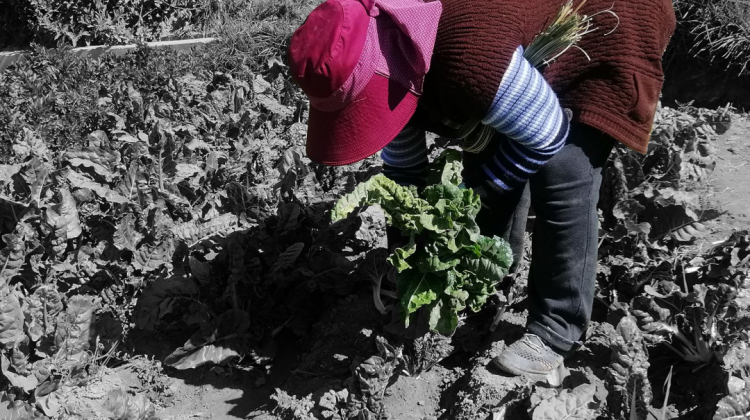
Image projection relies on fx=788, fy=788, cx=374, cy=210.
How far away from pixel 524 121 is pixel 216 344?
1.54 meters

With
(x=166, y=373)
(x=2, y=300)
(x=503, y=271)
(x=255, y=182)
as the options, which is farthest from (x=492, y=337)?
(x=2, y=300)

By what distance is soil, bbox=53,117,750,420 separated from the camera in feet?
9.18

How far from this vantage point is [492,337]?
3115mm

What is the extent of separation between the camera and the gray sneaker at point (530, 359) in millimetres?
2809

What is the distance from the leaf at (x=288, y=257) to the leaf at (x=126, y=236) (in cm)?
69

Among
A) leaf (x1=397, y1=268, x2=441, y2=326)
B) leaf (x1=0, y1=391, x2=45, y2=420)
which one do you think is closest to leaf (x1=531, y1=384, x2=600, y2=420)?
leaf (x1=397, y1=268, x2=441, y2=326)

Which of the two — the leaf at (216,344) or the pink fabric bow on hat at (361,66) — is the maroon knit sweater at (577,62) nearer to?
the pink fabric bow on hat at (361,66)

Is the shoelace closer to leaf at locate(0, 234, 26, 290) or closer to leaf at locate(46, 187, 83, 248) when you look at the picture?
leaf at locate(46, 187, 83, 248)

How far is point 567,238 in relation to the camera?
8.66 ft

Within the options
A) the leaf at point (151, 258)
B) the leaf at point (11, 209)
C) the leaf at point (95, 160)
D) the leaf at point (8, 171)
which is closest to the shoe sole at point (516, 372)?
the leaf at point (151, 258)

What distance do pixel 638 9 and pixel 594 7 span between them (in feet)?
0.43

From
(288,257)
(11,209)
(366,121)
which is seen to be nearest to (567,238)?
(366,121)

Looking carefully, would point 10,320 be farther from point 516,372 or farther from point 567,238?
point 567,238

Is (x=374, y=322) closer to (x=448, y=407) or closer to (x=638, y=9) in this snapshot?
(x=448, y=407)
